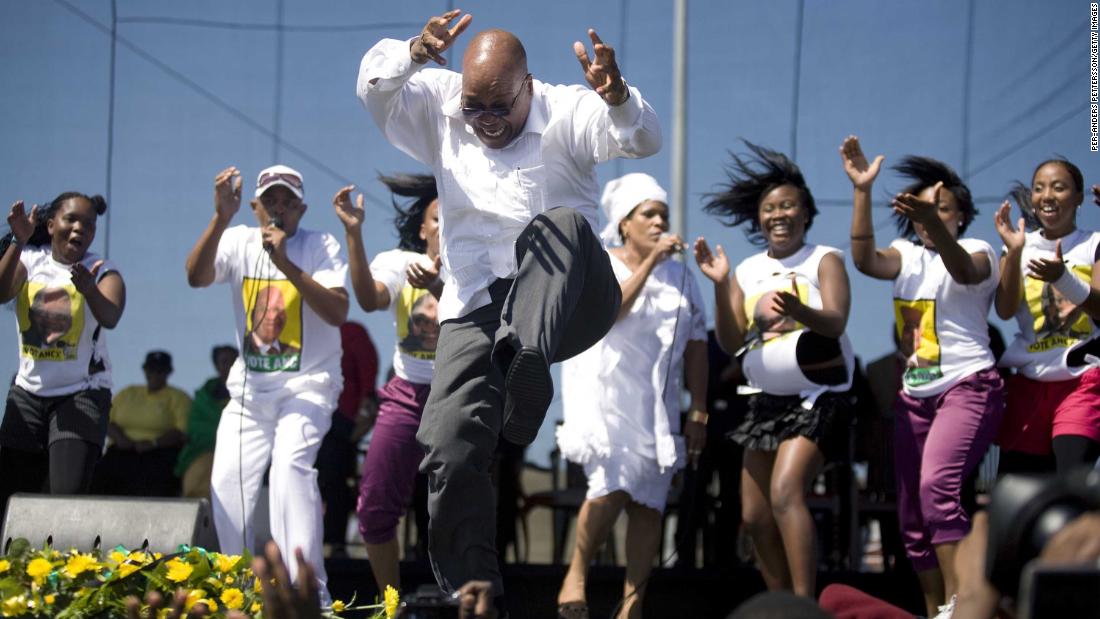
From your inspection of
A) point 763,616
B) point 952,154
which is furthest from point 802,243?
point 763,616

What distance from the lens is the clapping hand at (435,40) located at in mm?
3848

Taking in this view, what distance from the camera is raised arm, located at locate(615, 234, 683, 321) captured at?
18.0 feet

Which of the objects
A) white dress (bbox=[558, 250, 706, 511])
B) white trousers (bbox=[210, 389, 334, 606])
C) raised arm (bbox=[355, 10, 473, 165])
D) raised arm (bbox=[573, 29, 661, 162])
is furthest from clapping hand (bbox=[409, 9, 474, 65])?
white dress (bbox=[558, 250, 706, 511])

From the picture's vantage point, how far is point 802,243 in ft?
18.2

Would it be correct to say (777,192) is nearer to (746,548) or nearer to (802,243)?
(802,243)

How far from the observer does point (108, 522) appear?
13.5 feet

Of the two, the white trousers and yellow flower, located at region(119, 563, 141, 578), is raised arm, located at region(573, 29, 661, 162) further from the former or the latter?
the white trousers

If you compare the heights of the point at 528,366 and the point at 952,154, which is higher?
the point at 952,154

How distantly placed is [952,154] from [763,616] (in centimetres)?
468

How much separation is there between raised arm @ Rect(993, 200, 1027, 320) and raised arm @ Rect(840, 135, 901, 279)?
0.40 meters

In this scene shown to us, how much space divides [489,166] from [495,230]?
0.59ft

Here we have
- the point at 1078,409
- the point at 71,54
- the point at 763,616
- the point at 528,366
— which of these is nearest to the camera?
the point at 763,616

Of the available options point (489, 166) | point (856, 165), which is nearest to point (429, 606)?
point (489, 166)

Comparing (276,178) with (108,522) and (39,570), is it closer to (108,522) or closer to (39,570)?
(108,522)
